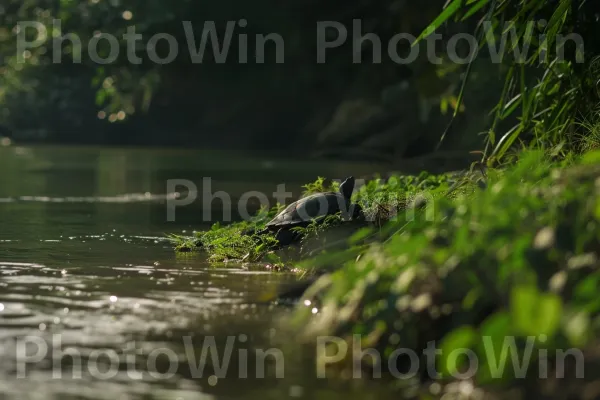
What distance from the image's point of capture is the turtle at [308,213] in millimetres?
7750

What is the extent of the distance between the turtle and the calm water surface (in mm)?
585

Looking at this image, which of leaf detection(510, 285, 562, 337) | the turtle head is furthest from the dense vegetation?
the turtle head

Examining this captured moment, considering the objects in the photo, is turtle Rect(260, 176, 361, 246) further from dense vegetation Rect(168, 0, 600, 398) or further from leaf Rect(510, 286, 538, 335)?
leaf Rect(510, 286, 538, 335)

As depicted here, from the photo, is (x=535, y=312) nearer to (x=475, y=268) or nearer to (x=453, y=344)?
(x=453, y=344)

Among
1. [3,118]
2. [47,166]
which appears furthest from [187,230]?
[3,118]

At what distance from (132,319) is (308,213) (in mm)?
2858

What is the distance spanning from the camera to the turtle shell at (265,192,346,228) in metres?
7.78

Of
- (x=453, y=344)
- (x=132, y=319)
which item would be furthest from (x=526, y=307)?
(x=132, y=319)

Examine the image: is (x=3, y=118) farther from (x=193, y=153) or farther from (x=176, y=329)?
(x=176, y=329)

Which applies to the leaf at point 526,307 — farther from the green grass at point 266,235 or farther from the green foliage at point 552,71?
the green foliage at point 552,71

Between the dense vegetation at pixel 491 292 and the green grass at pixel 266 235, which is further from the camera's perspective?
the green grass at pixel 266 235

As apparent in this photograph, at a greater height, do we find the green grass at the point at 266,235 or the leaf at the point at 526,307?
the green grass at the point at 266,235

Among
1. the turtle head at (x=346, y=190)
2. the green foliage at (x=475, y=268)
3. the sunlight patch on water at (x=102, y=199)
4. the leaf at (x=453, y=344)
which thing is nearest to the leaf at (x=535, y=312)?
the leaf at (x=453, y=344)

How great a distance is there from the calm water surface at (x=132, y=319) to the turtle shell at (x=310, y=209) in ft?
2.09
